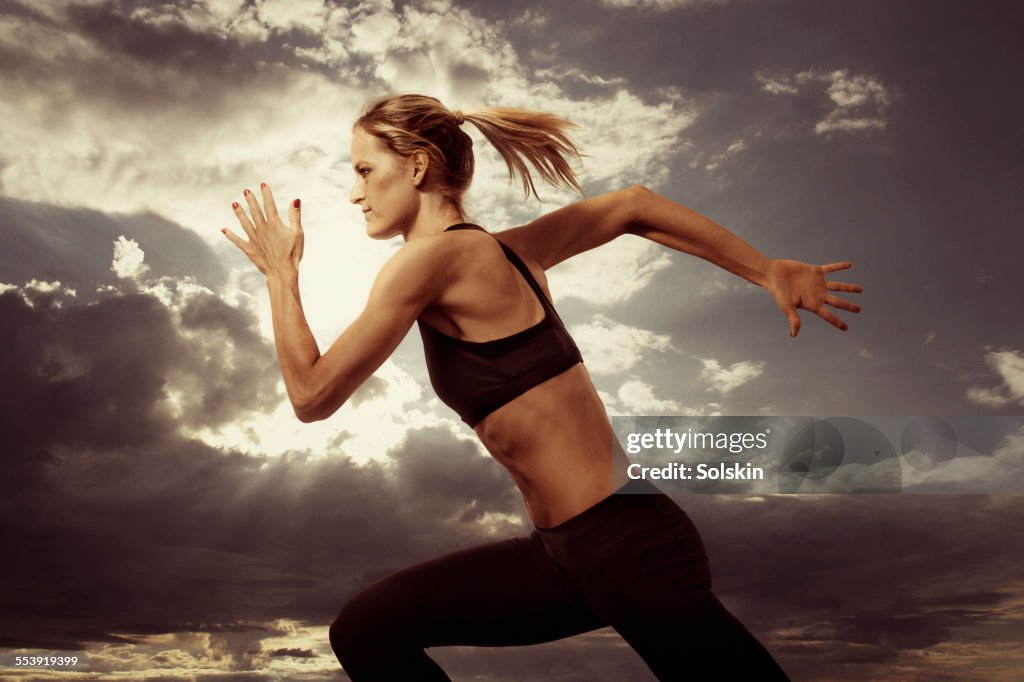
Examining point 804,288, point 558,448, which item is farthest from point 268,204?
point 804,288

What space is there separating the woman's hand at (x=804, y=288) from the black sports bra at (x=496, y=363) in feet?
2.39

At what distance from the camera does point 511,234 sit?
2.83 m

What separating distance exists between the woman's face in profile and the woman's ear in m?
0.01

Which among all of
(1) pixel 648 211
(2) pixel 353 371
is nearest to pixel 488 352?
(2) pixel 353 371

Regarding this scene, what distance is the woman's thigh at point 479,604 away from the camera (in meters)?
2.52

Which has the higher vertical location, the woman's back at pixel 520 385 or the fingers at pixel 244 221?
the fingers at pixel 244 221

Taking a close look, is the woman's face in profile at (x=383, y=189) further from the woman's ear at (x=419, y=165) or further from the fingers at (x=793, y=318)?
the fingers at (x=793, y=318)

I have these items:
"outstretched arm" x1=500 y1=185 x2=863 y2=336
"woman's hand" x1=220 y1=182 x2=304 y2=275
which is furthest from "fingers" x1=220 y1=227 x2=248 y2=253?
"outstretched arm" x1=500 y1=185 x2=863 y2=336

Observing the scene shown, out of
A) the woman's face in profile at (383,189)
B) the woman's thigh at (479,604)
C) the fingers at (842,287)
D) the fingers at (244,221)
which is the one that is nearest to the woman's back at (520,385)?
the woman's thigh at (479,604)

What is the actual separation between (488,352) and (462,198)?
0.56 m

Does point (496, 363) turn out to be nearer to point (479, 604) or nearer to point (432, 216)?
point (432, 216)

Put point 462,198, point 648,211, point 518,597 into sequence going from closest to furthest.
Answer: point 518,597 < point 462,198 < point 648,211

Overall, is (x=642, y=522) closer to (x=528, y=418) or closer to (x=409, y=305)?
(x=528, y=418)

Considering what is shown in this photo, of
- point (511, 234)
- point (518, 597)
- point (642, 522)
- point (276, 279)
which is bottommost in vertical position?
point (518, 597)
